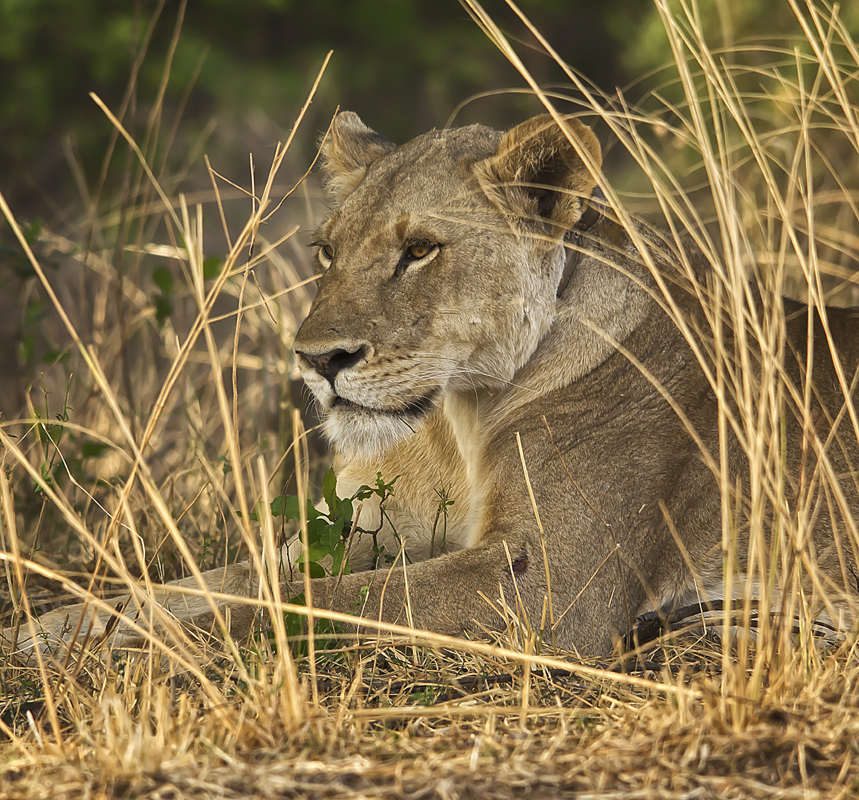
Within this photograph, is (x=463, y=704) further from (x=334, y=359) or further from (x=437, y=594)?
(x=334, y=359)

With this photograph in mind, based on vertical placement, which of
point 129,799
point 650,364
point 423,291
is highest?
point 423,291

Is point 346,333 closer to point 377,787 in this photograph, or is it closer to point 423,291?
point 423,291

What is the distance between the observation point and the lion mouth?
272cm

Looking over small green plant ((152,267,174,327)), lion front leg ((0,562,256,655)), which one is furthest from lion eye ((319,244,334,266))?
lion front leg ((0,562,256,655))

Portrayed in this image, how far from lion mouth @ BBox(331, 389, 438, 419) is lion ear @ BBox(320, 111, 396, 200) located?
0.90m

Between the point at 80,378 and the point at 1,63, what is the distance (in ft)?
16.0

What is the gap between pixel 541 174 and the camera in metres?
2.84

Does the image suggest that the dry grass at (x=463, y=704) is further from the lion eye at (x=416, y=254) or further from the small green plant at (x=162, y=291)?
the small green plant at (x=162, y=291)

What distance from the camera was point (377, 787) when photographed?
5.14 feet

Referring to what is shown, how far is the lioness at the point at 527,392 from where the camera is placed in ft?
8.51

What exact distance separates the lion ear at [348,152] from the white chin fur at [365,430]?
95 centimetres

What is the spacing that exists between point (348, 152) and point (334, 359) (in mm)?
1005

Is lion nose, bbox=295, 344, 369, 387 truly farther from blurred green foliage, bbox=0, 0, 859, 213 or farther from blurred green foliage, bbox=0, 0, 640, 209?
blurred green foliage, bbox=0, 0, 640, 209

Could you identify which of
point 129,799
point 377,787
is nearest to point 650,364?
point 377,787
